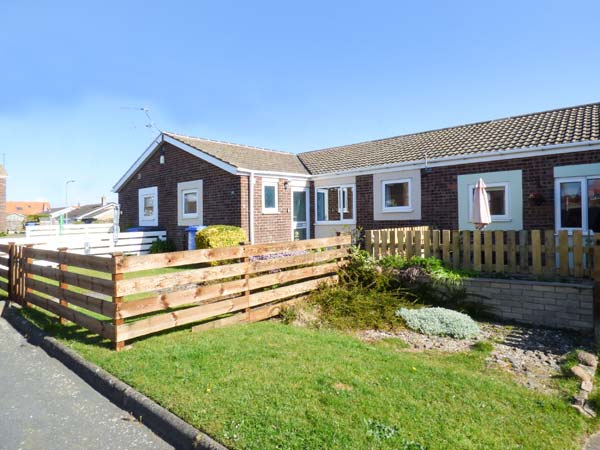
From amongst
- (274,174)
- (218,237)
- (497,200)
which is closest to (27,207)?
(274,174)

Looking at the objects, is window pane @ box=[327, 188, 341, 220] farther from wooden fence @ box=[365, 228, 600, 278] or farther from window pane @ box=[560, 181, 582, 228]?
window pane @ box=[560, 181, 582, 228]

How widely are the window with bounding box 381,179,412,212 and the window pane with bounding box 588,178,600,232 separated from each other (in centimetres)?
517

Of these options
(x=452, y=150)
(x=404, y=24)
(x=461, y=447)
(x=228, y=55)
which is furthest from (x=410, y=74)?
(x=461, y=447)

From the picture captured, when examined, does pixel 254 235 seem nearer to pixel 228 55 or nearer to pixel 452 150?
pixel 228 55

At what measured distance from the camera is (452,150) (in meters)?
13.3

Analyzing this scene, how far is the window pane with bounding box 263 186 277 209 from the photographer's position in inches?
606

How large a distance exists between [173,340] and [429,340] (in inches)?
147

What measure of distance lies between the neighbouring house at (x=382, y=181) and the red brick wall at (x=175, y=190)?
5cm

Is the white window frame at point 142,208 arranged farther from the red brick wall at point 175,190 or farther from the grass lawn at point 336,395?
the grass lawn at point 336,395

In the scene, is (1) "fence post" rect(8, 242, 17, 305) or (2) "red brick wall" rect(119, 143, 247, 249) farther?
(2) "red brick wall" rect(119, 143, 247, 249)

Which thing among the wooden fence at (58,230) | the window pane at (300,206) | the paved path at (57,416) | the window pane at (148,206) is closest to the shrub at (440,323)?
the paved path at (57,416)

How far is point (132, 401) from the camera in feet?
12.1

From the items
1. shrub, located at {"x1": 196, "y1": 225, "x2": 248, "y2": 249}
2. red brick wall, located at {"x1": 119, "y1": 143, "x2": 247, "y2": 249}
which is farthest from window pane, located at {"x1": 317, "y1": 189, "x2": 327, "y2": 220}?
shrub, located at {"x1": 196, "y1": 225, "x2": 248, "y2": 249}

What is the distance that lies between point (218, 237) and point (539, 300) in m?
9.33
